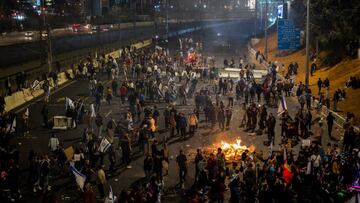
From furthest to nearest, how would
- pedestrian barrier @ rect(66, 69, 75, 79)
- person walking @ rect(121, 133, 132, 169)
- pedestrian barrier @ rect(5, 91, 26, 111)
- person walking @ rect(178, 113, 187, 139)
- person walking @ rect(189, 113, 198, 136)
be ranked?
pedestrian barrier @ rect(66, 69, 75, 79) < pedestrian barrier @ rect(5, 91, 26, 111) < person walking @ rect(189, 113, 198, 136) < person walking @ rect(178, 113, 187, 139) < person walking @ rect(121, 133, 132, 169)

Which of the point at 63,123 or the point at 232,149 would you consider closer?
the point at 232,149

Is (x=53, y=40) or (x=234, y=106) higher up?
(x=53, y=40)

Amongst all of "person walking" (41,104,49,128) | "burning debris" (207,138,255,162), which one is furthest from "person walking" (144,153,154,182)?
"person walking" (41,104,49,128)

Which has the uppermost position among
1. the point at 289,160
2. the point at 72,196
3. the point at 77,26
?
the point at 77,26

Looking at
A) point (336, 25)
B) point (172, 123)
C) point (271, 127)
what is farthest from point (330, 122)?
point (336, 25)

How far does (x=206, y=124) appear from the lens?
86.8ft

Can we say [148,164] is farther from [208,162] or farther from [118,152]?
[118,152]

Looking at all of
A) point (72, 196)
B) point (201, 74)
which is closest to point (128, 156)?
point (72, 196)

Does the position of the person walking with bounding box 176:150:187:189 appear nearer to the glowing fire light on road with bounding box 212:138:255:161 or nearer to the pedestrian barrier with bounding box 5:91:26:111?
the glowing fire light on road with bounding box 212:138:255:161

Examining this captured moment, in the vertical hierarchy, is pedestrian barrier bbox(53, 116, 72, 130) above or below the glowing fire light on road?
above

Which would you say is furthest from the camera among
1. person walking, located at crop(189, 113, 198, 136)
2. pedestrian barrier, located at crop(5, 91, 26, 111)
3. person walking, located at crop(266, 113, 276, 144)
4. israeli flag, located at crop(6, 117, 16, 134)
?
pedestrian barrier, located at crop(5, 91, 26, 111)

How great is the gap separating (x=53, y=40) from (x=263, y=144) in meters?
38.5

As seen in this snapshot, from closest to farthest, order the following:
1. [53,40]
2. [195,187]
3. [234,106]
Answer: [195,187], [234,106], [53,40]

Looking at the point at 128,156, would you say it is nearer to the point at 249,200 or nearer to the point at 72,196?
the point at 72,196
